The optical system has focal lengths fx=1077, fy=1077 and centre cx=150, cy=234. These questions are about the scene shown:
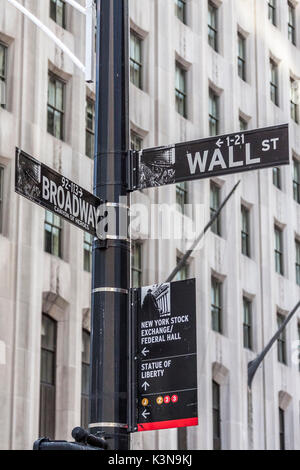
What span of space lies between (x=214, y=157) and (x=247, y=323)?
106 feet

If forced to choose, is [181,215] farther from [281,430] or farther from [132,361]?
[132,361]

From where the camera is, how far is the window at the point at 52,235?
2959cm

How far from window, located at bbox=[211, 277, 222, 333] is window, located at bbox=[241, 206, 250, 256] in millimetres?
3079

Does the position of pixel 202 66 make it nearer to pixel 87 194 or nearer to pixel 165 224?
pixel 165 224

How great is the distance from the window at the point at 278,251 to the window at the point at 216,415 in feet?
24.4

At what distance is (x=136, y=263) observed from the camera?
111 ft

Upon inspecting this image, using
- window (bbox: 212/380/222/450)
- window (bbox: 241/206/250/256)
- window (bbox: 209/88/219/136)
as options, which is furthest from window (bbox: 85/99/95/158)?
window (bbox: 241/206/250/256)

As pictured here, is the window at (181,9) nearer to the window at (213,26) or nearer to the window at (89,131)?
the window at (213,26)

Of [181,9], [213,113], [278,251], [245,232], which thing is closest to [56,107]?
[181,9]

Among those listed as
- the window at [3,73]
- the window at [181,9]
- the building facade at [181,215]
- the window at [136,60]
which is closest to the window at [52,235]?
the building facade at [181,215]

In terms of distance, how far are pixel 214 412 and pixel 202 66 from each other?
500 inches

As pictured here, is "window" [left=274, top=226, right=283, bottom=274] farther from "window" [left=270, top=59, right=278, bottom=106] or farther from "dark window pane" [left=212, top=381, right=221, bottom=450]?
"dark window pane" [left=212, top=381, right=221, bottom=450]
